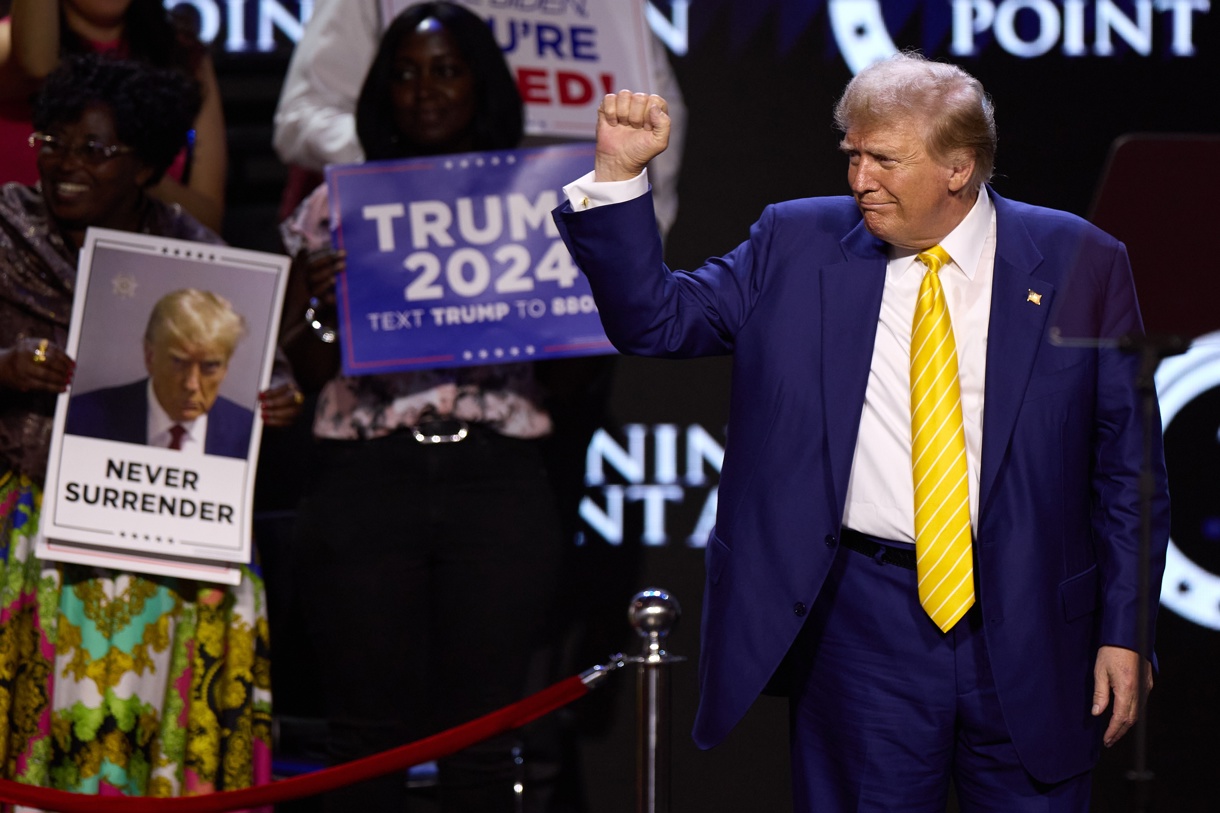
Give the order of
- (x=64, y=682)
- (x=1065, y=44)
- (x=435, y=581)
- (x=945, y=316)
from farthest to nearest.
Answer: (x=1065, y=44) < (x=435, y=581) < (x=64, y=682) < (x=945, y=316)

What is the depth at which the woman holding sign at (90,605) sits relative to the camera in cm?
335

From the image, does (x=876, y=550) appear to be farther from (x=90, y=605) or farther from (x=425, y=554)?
(x=90, y=605)

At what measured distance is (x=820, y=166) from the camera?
4.82 metres

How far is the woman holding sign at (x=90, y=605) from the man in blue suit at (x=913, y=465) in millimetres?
1354

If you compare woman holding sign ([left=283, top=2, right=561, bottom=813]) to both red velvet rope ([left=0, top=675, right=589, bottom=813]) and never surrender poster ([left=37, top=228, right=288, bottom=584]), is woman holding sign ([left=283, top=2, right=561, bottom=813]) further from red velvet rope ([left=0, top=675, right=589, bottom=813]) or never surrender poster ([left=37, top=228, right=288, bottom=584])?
red velvet rope ([left=0, top=675, right=589, bottom=813])

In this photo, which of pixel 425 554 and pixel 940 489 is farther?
pixel 425 554

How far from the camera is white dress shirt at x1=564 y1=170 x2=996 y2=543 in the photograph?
98.3 inches

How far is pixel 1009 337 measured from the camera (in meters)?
2.49

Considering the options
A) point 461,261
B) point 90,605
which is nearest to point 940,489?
point 461,261

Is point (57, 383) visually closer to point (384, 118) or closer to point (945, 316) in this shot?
point (384, 118)

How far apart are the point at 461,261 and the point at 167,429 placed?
0.84 metres

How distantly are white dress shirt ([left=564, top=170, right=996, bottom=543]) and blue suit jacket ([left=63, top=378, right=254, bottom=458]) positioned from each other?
1.57m

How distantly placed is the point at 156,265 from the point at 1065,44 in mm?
2895

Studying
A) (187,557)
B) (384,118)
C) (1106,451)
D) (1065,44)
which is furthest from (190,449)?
(1065,44)
